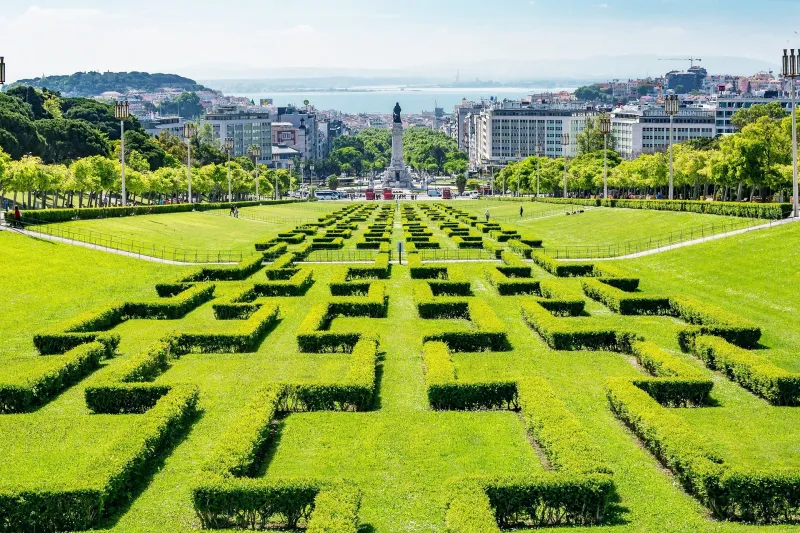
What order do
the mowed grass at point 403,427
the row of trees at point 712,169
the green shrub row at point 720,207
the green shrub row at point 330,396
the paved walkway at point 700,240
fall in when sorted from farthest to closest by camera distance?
1. the row of trees at point 712,169
2. the green shrub row at point 720,207
3. the paved walkway at point 700,240
4. the green shrub row at point 330,396
5. the mowed grass at point 403,427

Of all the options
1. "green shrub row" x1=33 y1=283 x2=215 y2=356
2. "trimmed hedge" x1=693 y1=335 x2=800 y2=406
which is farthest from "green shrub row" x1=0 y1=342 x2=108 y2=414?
"trimmed hedge" x1=693 y1=335 x2=800 y2=406

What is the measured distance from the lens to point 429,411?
904 inches

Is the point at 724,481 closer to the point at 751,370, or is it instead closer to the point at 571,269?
the point at 751,370

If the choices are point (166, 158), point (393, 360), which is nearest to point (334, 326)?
point (393, 360)

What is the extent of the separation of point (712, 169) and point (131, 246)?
56782 mm

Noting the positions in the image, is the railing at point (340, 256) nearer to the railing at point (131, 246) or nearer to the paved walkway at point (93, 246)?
the railing at point (131, 246)

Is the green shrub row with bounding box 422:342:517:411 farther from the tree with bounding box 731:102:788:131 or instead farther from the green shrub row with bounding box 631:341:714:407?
the tree with bounding box 731:102:788:131

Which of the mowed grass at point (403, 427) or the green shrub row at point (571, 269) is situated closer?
the mowed grass at point (403, 427)

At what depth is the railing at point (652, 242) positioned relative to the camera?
56.7 m

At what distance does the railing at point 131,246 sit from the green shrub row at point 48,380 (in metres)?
27.1

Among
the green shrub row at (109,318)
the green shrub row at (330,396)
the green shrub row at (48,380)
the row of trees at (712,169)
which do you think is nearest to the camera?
the green shrub row at (48,380)

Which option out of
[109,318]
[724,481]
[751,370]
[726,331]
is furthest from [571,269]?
[724,481]

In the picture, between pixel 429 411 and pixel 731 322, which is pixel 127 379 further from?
pixel 731 322

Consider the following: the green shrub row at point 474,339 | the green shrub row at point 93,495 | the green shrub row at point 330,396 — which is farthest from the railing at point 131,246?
the green shrub row at point 93,495
